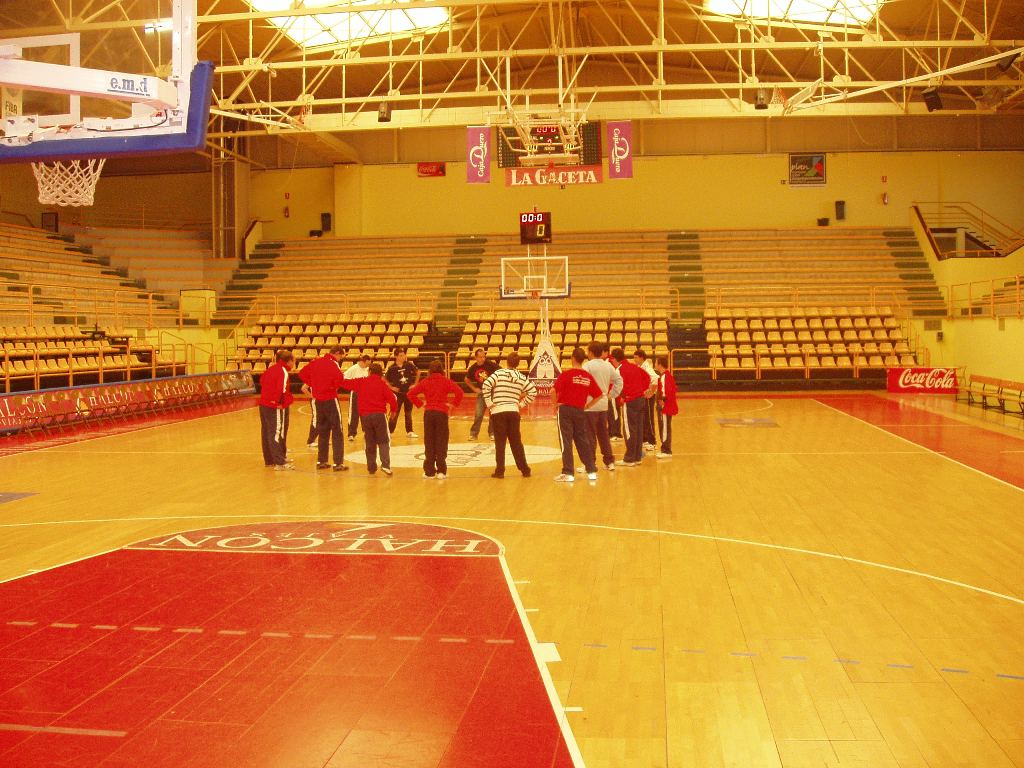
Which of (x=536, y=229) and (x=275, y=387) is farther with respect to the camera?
(x=536, y=229)

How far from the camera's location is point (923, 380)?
23.7 metres

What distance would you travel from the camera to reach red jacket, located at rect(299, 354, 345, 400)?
1211 cm

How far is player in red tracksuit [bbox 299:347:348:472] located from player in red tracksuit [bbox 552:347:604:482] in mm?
2939

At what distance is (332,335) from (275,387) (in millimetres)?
15399

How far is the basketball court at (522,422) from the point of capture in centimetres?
466

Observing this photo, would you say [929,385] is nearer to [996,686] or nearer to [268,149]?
[996,686]

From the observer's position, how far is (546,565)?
7.35 meters

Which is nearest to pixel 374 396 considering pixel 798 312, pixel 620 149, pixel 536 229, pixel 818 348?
pixel 536 229

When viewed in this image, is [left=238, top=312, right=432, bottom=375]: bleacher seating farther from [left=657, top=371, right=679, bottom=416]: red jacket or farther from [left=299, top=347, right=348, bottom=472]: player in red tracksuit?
[left=657, top=371, right=679, bottom=416]: red jacket

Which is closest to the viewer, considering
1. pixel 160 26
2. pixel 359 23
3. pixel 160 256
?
pixel 160 26

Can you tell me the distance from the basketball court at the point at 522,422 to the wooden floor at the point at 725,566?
0.14 feet

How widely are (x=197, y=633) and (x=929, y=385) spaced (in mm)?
21795

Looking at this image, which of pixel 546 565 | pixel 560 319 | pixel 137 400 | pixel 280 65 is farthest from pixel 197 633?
pixel 560 319

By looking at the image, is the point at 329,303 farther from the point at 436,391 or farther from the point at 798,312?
the point at 436,391
